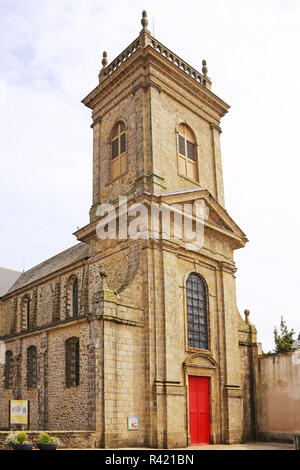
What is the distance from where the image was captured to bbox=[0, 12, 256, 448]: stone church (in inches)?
659

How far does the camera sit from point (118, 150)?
72.2 feet

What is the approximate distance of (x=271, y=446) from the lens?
61.9 ft

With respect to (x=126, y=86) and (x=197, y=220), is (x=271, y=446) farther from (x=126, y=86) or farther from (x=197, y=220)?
(x=126, y=86)

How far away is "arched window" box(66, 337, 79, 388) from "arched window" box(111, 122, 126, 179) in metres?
7.16

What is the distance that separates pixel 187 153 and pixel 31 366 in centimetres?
1205

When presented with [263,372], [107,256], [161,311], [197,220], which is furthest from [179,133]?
[263,372]

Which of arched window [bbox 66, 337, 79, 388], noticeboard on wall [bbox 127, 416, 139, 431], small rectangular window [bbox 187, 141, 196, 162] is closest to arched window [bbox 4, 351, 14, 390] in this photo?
arched window [bbox 66, 337, 79, 388]

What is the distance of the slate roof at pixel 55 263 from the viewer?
25631 millimetres

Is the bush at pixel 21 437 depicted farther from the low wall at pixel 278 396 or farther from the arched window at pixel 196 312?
the low wall at pixel 278 396

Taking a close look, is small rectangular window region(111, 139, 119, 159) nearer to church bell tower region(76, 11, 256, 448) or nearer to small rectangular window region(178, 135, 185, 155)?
church bell tower region(76, 11, 256, 448)

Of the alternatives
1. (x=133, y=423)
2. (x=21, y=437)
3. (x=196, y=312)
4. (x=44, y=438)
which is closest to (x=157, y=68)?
(x=196, y=312)

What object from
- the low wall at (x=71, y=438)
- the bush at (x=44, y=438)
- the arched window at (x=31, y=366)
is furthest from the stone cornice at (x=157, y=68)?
the bush at (x=44, y=438)

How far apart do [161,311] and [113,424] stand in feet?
13.7

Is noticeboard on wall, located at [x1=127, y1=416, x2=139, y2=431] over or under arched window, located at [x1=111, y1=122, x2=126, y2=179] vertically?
under
